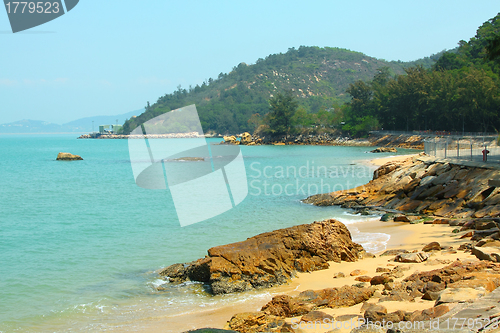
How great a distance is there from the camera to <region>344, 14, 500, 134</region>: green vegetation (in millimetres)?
60844

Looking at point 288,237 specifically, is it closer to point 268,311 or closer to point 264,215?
point 268,311

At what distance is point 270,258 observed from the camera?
1102 cm

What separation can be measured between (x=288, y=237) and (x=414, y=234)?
5.21 m

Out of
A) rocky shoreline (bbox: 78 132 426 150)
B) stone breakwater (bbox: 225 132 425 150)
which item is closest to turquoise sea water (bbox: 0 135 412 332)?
rocky shoreline (bbox: 78 132 426 150)

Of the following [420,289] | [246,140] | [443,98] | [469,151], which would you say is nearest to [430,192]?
[469,151]

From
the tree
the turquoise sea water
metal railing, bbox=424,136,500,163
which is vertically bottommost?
the turquoise sea water

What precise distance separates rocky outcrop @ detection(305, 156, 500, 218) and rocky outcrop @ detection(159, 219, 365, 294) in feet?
20.3

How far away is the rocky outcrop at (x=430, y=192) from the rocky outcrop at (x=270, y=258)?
6.19m

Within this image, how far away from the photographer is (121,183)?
39312 millimetres

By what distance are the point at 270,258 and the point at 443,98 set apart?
69.9 m

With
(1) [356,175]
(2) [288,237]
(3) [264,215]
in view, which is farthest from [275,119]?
(2) [288,237]

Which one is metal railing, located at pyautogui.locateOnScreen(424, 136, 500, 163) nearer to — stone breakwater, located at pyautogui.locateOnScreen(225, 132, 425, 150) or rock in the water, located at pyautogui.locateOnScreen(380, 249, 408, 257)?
rock in the water, located at pyautogui.locateOnScreen(380, 249, 408, 257)

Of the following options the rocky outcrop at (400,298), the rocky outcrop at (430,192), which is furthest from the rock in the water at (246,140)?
the rocky outcrop at (400,298)

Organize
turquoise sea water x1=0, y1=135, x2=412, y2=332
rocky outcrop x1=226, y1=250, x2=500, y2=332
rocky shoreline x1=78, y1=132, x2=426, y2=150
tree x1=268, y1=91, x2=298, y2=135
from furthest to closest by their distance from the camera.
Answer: tree x1=268, y1=91, x2=298, y2=135 → rocky shoreline x1=78, y1=132, x2=426, y2=150 → turquoise sea water x1=0, y1=135, x2=412, y2=332 → rocky outcrop x1=226, y1=250, x2=500, y2=332
